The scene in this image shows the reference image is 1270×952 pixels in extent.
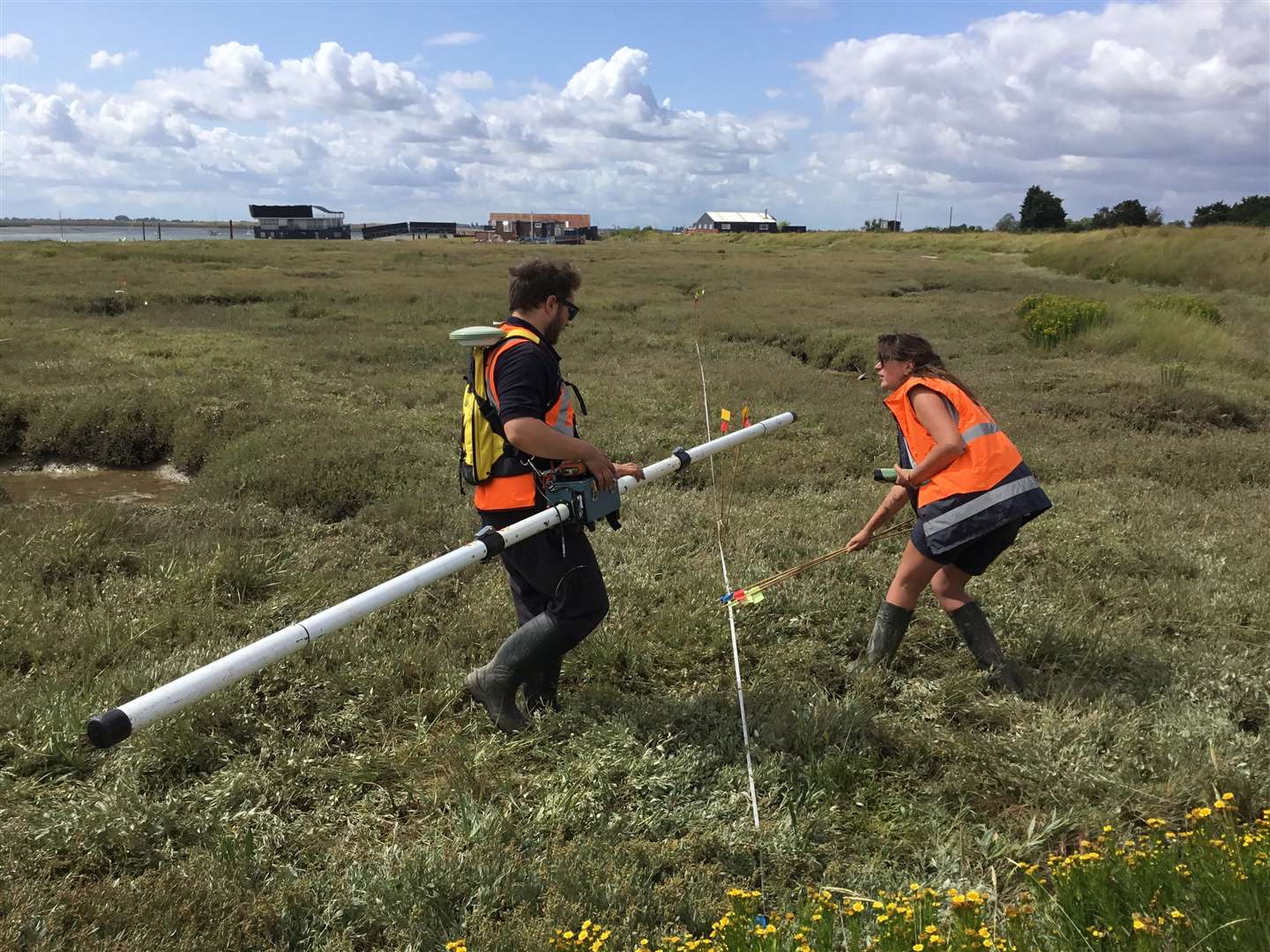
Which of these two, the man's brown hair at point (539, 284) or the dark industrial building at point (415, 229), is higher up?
the dark industrial building at point (415, 229)

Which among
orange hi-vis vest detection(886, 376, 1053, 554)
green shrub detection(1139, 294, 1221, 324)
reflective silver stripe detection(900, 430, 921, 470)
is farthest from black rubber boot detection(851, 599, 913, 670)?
green shrub detection(1139, 294, 1221, 324)

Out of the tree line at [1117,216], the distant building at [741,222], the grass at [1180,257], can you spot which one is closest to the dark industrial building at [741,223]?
the distant building at [741,222]

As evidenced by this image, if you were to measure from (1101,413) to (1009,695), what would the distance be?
325 inches

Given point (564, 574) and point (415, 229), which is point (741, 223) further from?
point (564, 574)

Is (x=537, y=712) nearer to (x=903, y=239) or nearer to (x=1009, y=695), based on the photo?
(x=1009, y=695)

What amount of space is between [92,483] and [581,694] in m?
7.19

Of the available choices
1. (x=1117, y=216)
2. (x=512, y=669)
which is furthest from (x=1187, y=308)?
(x=1117, y=216)

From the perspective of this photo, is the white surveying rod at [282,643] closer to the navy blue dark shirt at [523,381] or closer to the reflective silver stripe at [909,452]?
the navy blue dark shirt at [523,381]

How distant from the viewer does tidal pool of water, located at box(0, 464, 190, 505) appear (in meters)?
8.65

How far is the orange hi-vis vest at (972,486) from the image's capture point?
14.7 feet

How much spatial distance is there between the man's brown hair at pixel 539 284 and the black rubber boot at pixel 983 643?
2838mm

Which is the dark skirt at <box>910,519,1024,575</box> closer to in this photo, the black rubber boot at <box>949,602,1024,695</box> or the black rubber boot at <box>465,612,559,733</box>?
the black rubber boot at <box>949,602,1024,695</box>

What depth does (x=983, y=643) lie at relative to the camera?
15.9ft

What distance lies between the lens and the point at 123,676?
448 centimetres
